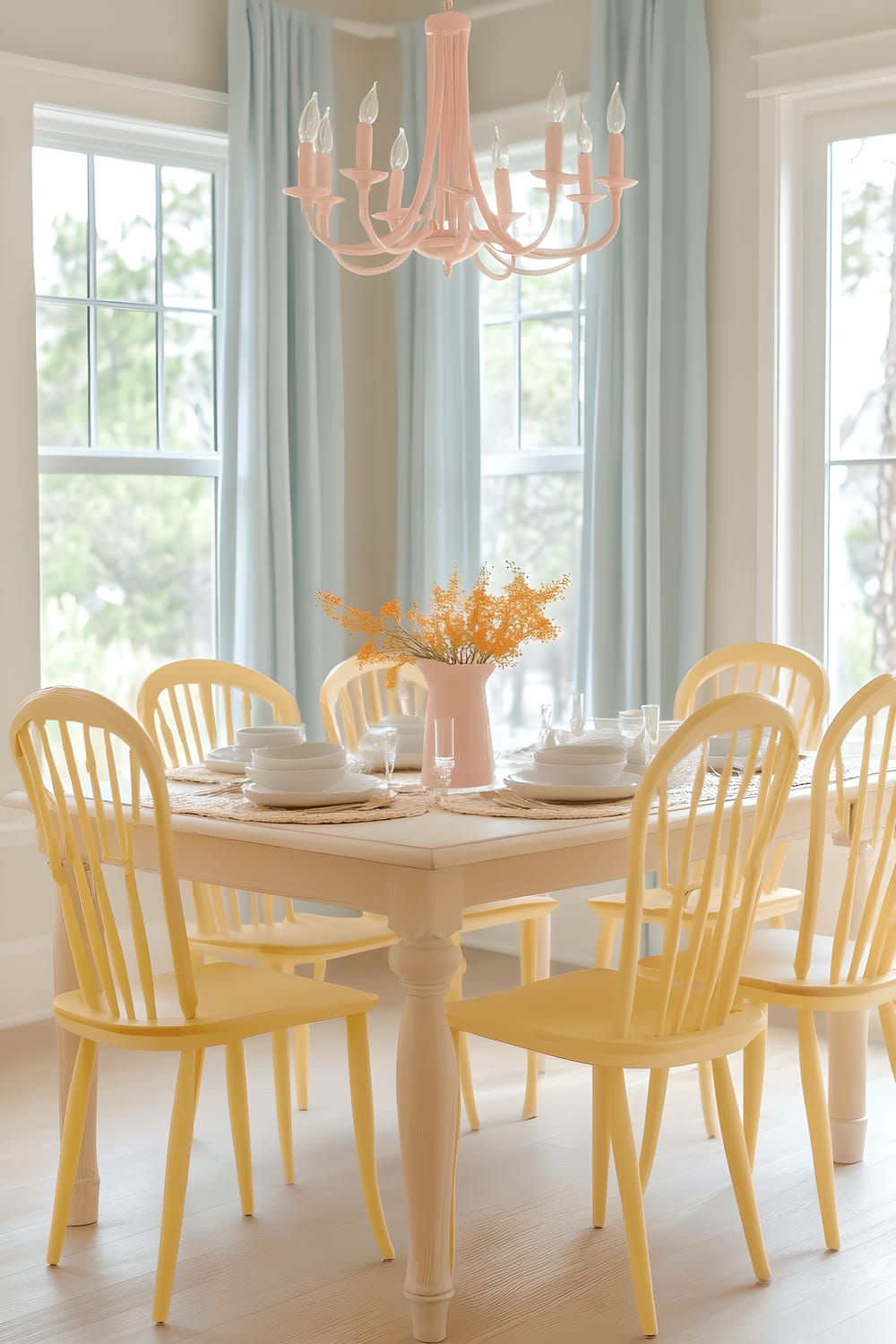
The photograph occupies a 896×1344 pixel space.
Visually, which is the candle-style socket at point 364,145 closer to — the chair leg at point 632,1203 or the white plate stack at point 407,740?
the white plate stack at point 407,740

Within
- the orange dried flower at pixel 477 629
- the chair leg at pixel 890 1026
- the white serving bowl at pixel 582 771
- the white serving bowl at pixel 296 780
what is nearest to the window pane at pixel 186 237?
the orange dried flower at pixel 477 629

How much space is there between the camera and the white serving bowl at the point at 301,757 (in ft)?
8.74

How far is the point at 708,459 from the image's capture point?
14.1 feet

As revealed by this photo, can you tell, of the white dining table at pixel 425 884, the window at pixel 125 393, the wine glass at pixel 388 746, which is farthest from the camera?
the window at pixel 125 393

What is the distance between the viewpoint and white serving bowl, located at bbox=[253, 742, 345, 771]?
2.66m

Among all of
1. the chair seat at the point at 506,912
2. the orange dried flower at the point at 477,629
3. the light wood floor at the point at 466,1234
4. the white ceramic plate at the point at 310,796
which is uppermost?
the orange dried flower at the point at 477,629

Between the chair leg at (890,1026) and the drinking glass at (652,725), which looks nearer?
the chair leg at (890,1026)

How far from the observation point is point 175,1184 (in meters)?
2.37

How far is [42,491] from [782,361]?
81.5 inches

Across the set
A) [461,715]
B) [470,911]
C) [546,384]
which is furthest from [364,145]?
[546,384]

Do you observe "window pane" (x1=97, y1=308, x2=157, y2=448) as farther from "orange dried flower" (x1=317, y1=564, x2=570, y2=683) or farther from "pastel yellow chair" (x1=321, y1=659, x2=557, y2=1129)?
"orange dried flower" (x1=317, y1=564, x2=570, y2=683)

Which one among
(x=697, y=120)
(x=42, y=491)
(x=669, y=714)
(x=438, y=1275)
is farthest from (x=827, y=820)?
(x=42, y=491)

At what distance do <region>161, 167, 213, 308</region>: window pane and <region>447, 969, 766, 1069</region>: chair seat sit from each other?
2.73 m

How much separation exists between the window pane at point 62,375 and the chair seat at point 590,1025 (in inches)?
95.9
